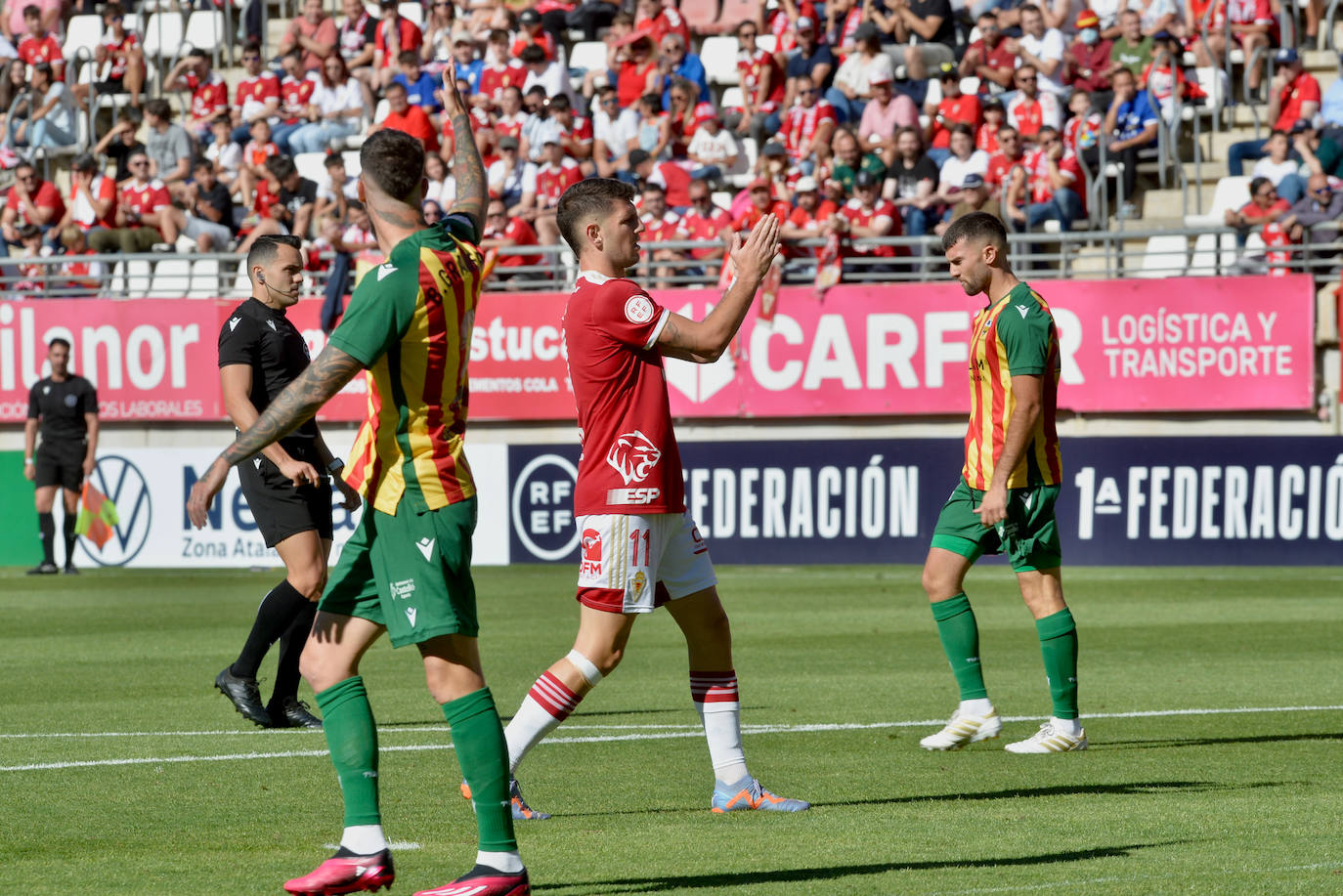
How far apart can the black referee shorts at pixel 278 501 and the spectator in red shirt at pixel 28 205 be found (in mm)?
18664

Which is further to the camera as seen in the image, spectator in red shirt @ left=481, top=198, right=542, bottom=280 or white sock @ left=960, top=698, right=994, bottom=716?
spectator in red shirt @ left=481, top=198, right=542, bottom=280

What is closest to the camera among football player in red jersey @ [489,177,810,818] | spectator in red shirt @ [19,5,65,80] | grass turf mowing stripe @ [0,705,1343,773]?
football player in red jersey @ [489,177,810,818]

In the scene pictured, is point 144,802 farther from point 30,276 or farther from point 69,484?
point 30,276

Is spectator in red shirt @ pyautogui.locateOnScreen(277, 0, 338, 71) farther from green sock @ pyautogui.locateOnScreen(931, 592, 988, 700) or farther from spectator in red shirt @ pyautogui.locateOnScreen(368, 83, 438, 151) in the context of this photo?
green sock @ pyautogui.locateOnScreen(931, 592, 988, 700)

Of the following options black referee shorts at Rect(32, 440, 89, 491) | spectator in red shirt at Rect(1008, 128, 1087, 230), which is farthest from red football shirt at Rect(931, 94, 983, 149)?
black referee shorts at Rect(32, 440, 89, 491)

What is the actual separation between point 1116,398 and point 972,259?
12.7m

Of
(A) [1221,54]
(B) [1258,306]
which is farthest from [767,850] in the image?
(A) [1221,54]

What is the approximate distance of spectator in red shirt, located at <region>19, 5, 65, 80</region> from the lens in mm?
29688

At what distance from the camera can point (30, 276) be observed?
2489 centimetres

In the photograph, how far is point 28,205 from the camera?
26.8m

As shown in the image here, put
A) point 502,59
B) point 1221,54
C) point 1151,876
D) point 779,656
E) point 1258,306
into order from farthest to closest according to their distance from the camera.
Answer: point 502,59, point 1221,54, point 1258,306, point 779,656, point 1151,876

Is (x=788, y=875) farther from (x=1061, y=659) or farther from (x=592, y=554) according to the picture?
(x=1061, y=659)

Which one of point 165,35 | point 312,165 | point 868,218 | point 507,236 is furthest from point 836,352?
point 165,35

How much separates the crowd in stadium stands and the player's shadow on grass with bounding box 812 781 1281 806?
14.2 meters
